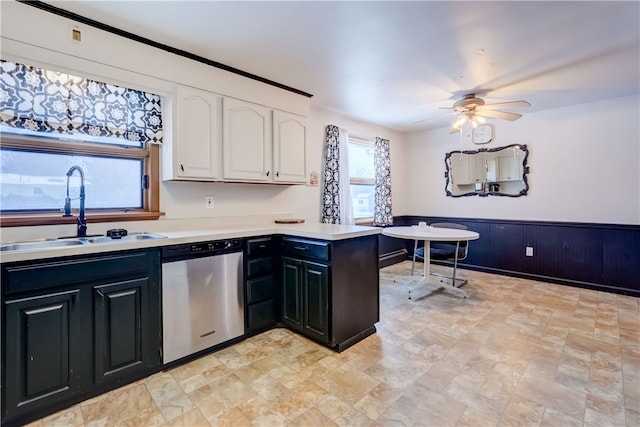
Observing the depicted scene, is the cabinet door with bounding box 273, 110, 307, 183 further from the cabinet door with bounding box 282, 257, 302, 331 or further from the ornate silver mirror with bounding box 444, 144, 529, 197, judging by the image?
the ornate silver mirror with bounding box 444, 144, 529, 197

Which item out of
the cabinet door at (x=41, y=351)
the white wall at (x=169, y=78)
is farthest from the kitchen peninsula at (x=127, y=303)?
the white wall at (x=169, y=78)

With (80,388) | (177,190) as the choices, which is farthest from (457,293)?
(80,388)

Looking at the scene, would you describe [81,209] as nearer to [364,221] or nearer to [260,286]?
[260,286]

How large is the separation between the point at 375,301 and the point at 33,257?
2285 mm

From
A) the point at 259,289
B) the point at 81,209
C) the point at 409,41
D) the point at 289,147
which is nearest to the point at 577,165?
the point at 409,41

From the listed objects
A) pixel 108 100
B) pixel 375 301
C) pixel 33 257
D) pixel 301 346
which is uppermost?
pixel 108 100

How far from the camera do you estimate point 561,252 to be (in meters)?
4.04

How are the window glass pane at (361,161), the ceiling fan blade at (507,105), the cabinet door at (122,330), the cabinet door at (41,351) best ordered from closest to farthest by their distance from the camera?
the cabinet door at (41,351) → the cabinet door at (122,330) → the ceiling fan blade at (507,105) → the window glass pane at (361,161)

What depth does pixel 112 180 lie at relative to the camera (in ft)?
7.79

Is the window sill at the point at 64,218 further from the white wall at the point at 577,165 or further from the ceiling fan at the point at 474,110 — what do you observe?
the white wall at the point at 577,165

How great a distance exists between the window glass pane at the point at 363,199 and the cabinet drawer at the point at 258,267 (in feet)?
7.22

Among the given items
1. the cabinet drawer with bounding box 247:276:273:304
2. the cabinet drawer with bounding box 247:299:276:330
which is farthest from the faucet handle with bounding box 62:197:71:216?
the cabinet drawer with bounding box 247:299:276:330

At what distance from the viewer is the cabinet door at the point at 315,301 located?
230cm

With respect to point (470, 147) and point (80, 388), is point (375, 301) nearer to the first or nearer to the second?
point (80, 388)
